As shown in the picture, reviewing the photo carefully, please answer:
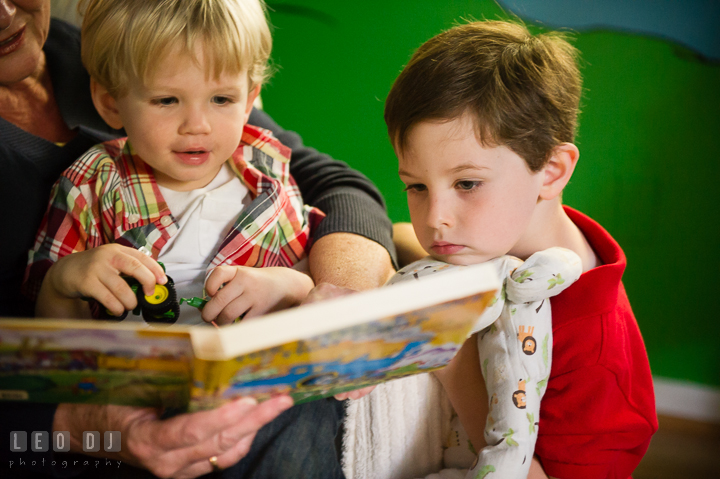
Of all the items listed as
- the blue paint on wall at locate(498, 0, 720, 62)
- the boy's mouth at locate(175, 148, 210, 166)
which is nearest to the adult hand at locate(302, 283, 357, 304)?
the boy's mouth at locate(175, 148, 210, 166)

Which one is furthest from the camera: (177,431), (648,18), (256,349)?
(648,18)

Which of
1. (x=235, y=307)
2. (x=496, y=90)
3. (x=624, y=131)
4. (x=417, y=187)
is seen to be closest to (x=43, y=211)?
(x=235, y=307)

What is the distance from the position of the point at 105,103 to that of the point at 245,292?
→ 488mm

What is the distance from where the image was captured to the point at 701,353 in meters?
1.80

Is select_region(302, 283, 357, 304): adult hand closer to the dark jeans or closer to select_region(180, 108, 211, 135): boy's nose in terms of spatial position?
the dark jeans

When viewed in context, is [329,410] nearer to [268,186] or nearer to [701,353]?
[268,186]

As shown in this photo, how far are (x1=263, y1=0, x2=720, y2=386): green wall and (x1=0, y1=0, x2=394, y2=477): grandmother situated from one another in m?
0.53

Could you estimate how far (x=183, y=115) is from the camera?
977mm

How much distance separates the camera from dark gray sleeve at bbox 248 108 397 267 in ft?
3.85

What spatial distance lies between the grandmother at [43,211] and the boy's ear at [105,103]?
3.8 inches

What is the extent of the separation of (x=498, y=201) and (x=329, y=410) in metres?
0.44

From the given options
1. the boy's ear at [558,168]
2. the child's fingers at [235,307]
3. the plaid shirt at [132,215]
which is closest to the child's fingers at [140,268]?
the child's fingers at [235,307]

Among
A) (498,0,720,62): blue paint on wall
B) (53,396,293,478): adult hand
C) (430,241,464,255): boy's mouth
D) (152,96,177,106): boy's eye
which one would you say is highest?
(498,0,720,62): blue paint on wall

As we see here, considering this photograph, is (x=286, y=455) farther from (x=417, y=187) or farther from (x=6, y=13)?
(x=6, y=13)
